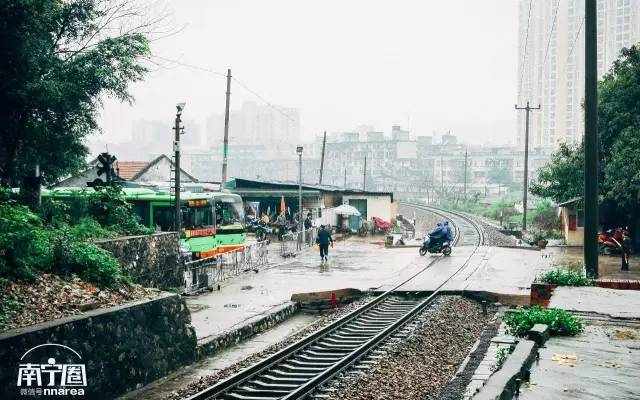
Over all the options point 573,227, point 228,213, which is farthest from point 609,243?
point 228,213

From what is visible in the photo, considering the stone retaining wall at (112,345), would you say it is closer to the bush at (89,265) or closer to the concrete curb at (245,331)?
the concrete curb at (245,331)

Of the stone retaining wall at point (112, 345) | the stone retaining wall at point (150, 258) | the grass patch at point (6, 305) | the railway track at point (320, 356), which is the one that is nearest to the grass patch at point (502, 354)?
the railway track at point (320, 356)

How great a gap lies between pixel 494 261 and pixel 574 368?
19511mm

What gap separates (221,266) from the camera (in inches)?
822

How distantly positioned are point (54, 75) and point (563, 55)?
132 metres

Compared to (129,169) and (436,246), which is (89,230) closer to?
(436,246)

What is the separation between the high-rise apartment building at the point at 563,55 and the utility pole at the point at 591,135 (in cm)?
10110

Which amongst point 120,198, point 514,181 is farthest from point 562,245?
point 514,181

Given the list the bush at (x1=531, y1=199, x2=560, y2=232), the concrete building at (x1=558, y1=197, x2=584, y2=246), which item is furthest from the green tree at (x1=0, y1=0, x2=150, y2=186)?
the bush at (x1=531, y1=199, x2=560, y2=232)

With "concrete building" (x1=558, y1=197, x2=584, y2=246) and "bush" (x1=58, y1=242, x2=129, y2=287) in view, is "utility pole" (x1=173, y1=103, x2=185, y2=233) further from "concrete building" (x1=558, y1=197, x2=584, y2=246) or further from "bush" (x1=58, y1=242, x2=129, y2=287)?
"concrete building" (x1=558, y1=197, x2=584, y2=246)

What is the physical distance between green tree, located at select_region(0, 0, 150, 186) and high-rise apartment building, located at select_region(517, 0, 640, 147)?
104 meters

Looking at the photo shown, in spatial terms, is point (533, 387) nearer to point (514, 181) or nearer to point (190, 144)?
Answer: point (514, 181)

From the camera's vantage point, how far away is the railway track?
960 centimetres

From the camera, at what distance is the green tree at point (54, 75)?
545 inches
